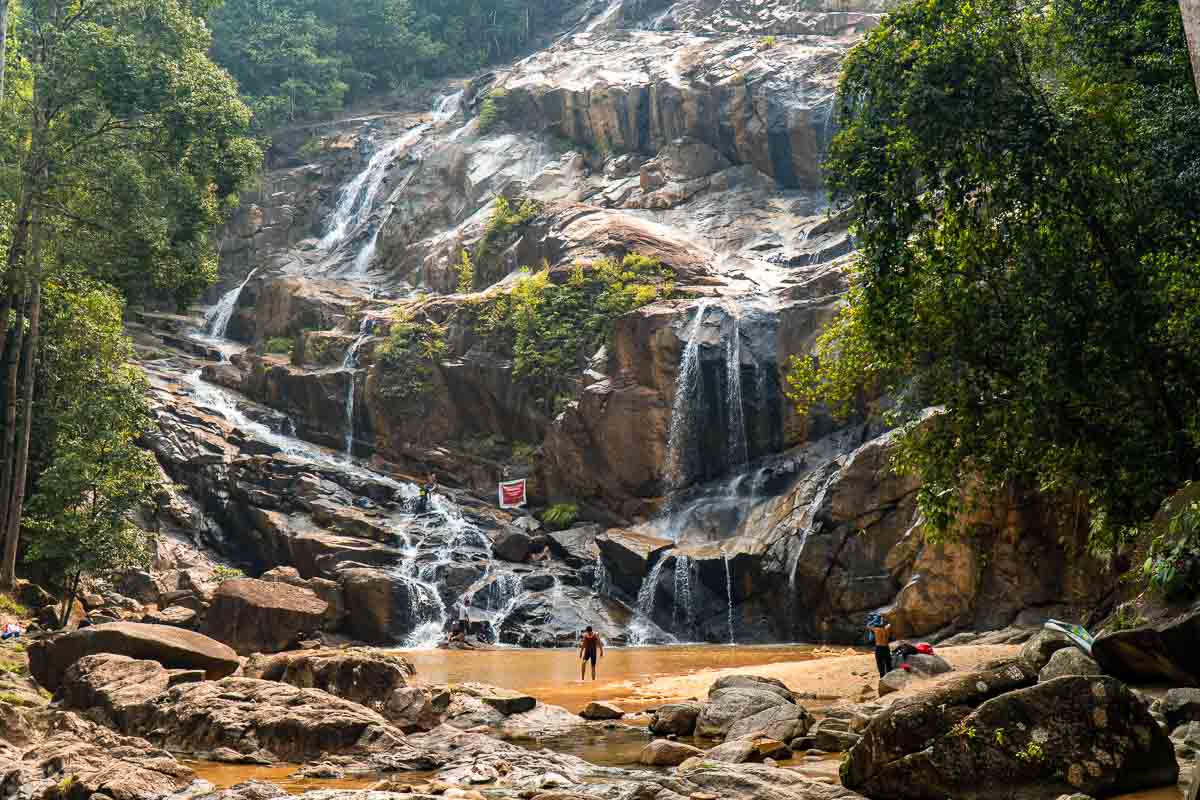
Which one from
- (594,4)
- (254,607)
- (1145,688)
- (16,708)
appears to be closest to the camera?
(1145,688)

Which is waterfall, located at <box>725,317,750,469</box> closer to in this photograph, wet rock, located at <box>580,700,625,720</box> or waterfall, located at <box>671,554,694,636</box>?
waterfall, located at <box>671,554,694,636</box>

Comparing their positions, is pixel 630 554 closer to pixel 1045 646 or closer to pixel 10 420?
pixel 10 420

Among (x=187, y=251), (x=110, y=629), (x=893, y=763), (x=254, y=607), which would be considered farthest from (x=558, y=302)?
(x=893, y=763)

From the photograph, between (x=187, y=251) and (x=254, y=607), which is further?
(x=187, y=251)

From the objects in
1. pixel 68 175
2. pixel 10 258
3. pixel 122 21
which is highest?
pixel 122 21

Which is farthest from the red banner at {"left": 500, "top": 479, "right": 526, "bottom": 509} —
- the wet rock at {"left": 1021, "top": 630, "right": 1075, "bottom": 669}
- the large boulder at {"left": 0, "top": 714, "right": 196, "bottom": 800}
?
the wet rock at {"left": 1021, "top": 630, "right": 1075, "bottom": 669}

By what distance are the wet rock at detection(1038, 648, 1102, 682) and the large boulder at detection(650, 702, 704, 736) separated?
482 centimetres

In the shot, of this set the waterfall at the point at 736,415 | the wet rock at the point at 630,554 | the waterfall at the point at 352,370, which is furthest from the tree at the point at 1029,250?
the waterfall at the point at 352,370

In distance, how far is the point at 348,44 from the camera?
65500 mm

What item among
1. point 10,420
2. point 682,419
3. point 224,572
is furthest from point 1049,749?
point 224,572

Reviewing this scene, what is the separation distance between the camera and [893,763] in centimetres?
807

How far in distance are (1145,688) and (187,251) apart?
74.2 ft

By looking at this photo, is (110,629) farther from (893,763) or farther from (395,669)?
(893,763)

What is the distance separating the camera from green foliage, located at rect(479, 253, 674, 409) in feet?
118
